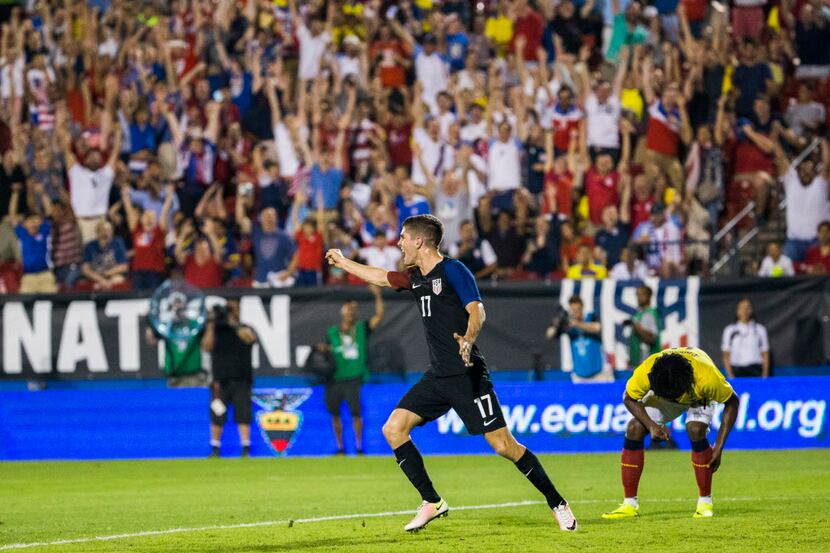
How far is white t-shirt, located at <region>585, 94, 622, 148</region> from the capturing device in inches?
935

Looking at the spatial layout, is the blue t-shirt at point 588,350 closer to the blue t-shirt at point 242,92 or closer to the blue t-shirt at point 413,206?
the blue t-shirt at point 413,206

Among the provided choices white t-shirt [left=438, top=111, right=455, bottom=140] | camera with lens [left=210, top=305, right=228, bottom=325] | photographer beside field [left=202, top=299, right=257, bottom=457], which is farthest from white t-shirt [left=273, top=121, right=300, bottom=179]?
photographer beside field [left=202, top=299, right=257, bottom=457]

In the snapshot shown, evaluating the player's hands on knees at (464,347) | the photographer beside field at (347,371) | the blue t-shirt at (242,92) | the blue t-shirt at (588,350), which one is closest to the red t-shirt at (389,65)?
the blue t-shirt at (242,92)

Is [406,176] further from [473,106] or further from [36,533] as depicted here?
[36,533]

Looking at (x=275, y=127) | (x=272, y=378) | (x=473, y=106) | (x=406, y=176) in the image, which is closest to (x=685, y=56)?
(x=473, y=106)

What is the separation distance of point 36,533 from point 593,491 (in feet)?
18.5

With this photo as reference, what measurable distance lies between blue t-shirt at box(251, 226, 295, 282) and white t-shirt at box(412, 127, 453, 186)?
2358 millimetres

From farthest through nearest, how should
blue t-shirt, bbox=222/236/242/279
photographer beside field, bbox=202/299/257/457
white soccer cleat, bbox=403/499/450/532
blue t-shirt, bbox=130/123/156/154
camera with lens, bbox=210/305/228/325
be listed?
blue t-shirt, bbox=130/123/156/154, blue t-shirt, bbox=222/236/242/279, camera with lens, bbox=210/305/228/325, photographer beside field, bbox=202/299/257/457, white soccer cleat, bbox=403/499/450/532

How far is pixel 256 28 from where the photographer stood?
2638 cm

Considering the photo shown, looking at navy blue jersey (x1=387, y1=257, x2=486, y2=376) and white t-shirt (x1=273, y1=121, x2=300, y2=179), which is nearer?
navy blue jersey (x1=387, y1=257, x2=486, y2=376)

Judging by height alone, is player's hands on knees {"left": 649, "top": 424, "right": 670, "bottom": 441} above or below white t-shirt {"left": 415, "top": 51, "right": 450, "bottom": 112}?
below

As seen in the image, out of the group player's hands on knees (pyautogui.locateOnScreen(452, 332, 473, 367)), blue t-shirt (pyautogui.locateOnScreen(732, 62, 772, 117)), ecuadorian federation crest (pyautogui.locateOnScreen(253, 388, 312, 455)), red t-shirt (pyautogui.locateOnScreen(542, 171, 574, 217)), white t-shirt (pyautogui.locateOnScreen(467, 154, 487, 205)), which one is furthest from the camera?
blue t-shirt (pyautogui.locateOnScreen(732, 62, 772, 117))

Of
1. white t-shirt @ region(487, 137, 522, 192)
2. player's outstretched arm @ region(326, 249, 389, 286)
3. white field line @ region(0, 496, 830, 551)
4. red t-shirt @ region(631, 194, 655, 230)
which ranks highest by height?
player's outstretched arm @ region(326, 249, 389, 286)

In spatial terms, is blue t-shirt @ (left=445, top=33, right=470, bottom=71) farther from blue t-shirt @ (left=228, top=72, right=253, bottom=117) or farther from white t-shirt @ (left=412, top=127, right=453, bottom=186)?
blue t-shirt @ (left=228, top=72, right=253, bottom=117)
